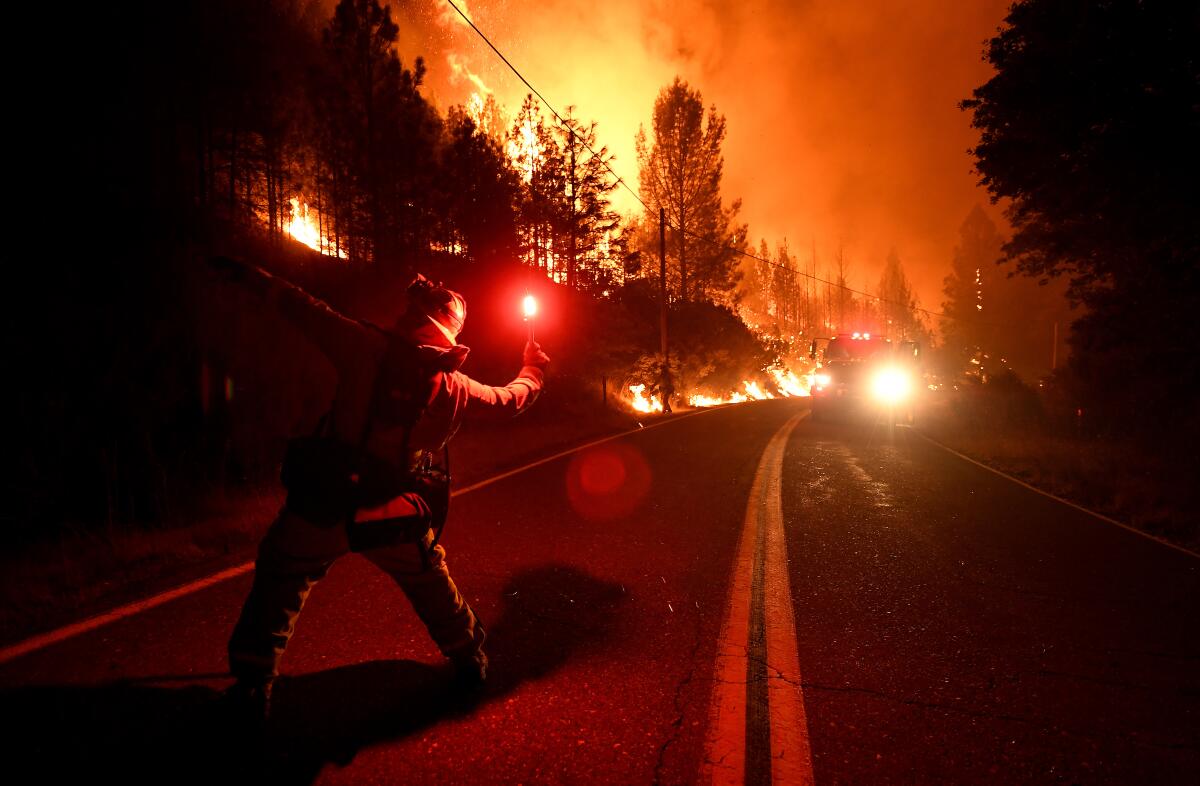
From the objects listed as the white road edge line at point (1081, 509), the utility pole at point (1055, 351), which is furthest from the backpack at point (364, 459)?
the utility pole at point (1055, 351)

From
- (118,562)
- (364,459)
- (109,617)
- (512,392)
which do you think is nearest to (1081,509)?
(512,392)

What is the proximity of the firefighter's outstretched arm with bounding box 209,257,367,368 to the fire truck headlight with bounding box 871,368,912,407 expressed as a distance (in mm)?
18779

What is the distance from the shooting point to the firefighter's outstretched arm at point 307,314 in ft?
7.88

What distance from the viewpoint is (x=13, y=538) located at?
17.8 feet

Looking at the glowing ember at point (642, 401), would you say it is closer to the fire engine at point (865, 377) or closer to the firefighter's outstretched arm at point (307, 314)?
the fire engine at point (865, 377)

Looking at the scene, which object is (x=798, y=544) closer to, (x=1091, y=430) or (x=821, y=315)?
(x=1091, y=430)

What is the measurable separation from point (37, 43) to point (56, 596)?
26.9ft

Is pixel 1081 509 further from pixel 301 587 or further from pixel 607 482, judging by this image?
pixel 301 587

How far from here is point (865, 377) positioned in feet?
60.9

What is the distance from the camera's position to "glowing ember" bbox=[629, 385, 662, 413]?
26.5 metres

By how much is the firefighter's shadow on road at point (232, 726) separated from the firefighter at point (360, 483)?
0.18 metres

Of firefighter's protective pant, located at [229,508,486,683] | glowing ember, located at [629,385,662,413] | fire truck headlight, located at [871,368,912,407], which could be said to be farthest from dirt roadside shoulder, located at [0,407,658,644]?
glowing ember, located at [629,385,662,413]

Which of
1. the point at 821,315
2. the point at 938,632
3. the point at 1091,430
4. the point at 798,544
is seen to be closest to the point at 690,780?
the point at 938,632

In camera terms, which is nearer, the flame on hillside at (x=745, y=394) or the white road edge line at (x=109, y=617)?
the white road edge line at (x=109, y=617)
